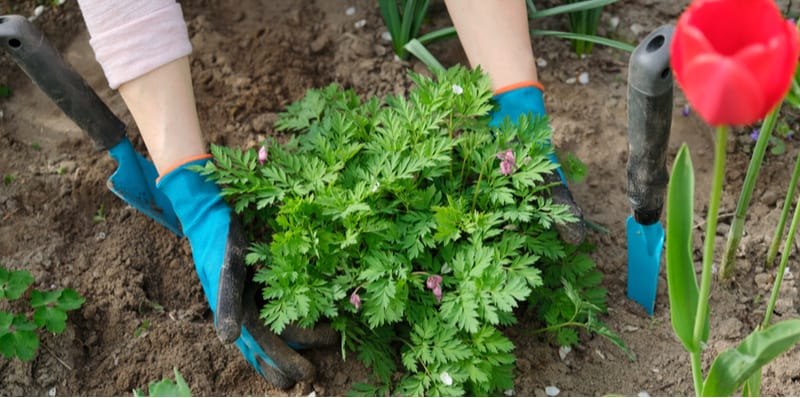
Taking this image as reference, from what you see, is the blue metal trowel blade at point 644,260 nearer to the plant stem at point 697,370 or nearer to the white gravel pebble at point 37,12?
the plant stem at point 697,370

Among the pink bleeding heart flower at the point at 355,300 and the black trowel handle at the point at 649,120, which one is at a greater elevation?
the black trowel handle at the point at 649,120

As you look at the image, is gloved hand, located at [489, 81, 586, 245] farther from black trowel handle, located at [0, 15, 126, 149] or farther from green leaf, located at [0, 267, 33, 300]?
green leaf, located at [0, 267, 33, 300]

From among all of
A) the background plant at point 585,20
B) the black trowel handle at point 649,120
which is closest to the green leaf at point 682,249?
the black trowel handle at point 649,120

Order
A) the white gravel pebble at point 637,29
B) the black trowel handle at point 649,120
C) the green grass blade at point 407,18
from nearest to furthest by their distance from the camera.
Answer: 1. the black trowel handle at point 649,120
2. the green grass blade at point 407,18
3. the white gravel pebble at point 637,29

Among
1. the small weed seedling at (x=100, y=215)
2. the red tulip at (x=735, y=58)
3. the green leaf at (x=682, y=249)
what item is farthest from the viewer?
the small weed seedling at (x=100, y=215)

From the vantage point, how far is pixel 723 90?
0.57 meters

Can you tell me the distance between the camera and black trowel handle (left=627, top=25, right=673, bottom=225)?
3.61 feet

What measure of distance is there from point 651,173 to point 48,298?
112 cm

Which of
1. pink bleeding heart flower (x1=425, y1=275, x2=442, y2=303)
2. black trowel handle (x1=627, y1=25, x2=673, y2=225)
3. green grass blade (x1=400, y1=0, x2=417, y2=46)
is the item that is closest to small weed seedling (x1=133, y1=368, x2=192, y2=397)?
pink bleeding heart flower (x1=425, y1=275, x2=442, y2=303)

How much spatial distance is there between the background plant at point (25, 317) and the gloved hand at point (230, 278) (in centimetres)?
26

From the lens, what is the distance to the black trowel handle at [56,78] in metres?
1.44

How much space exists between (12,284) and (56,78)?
40 centimetres

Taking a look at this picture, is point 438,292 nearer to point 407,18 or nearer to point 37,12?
point 407,18

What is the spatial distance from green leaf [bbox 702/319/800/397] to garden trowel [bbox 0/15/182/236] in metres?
1.15
